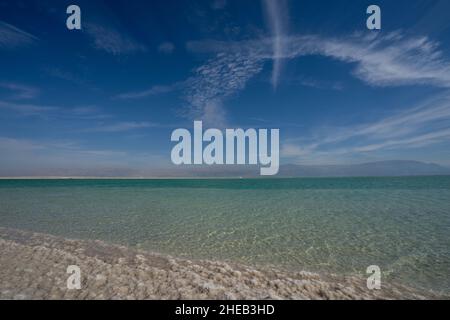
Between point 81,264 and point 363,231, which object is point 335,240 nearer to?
point 363,231

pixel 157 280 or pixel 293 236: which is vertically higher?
pixel 157 280

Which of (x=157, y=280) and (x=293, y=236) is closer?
(x=157, y=280)

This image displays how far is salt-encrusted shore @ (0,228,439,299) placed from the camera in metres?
4.94

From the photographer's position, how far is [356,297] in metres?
4.96

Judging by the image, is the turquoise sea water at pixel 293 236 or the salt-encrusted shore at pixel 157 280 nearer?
the salt-encrusted shore at pixel 157 280

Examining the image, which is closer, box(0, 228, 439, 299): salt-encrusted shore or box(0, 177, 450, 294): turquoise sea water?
box(0, 228, 439, 299): salt-encrusted shore

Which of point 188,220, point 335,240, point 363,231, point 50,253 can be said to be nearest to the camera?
point 50,253

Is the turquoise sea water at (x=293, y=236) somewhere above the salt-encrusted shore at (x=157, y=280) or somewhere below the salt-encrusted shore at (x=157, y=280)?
below

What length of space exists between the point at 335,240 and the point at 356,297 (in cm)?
454

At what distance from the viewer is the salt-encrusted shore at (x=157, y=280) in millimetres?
4938

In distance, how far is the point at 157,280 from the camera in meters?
5.55

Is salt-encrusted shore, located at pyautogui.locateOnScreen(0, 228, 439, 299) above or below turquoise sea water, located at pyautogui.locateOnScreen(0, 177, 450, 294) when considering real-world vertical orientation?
above

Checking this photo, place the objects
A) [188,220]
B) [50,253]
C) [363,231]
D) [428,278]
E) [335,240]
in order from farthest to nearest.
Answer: [188,220] → [363,231] → [335,240] → [50,253] → [428,278]
